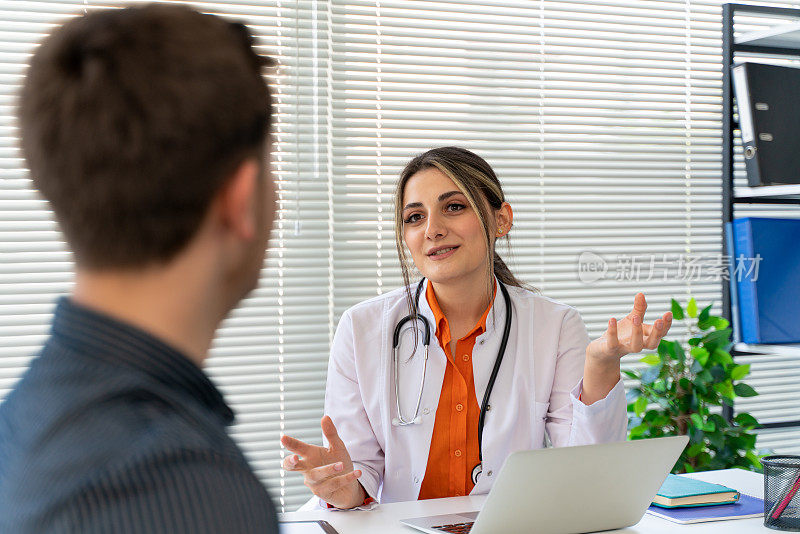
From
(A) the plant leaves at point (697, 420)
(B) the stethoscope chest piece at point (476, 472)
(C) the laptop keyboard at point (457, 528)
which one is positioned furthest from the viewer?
(A) the plant leaves at point (697, 420)

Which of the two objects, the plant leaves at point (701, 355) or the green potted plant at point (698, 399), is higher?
the plant leaves at point (701, 355)

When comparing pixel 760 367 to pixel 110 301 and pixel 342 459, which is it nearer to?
pixel 342 459

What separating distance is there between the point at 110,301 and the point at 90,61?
0.52 ft

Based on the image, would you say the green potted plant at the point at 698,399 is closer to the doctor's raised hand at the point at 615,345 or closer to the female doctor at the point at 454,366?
the female doctor at the point at 454,366

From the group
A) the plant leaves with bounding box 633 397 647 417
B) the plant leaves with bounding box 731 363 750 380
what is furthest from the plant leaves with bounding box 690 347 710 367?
the plant leaves with bounding box 633 397 647 417

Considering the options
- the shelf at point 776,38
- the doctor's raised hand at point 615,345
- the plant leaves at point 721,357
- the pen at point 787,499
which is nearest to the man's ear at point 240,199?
the doctor's raised hand at point 615,345

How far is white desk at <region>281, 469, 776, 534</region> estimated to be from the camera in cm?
142

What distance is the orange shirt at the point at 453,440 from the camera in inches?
75.6

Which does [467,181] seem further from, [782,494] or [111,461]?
[111,461]

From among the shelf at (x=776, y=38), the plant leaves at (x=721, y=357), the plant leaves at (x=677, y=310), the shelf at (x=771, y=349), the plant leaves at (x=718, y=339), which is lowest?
the plant leaves at (x=721, y=357)

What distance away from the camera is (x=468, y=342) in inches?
80.6

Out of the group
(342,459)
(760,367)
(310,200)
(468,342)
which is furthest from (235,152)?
(760,367)

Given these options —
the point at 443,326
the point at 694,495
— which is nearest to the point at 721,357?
the point at 443,326

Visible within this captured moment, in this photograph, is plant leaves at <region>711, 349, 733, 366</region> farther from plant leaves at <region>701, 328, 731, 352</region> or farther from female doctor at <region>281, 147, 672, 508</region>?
female doctor at <region>281, 147, 672, 508</region>
